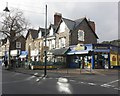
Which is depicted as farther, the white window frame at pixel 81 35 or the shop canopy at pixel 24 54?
the shop canopy at pixel 24 54

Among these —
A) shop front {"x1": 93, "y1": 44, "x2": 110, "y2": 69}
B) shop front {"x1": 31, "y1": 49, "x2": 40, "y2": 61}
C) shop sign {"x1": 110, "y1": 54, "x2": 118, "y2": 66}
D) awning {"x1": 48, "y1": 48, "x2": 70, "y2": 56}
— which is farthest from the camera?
shop front {"x1": 31, "y1": 49, "x2": 40, "y2": 61}

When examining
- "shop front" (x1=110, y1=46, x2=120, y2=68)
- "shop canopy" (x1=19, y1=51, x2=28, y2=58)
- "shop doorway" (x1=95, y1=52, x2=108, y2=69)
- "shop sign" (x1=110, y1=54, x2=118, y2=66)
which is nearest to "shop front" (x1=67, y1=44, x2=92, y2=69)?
"shop doorway" (x1=95, y1=52, x2=108, y2=69)

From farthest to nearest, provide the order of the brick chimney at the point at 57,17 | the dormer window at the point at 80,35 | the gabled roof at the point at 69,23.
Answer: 1. the brick chimney at the point at 57,17
2. the dormer window at the point at 80,35
3. the gabled roof at the point at 69,23

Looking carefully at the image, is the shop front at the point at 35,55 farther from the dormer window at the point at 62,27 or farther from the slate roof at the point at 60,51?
the dormer window at the point at 62,27

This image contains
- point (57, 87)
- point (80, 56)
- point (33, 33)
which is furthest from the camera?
point (33, 33)

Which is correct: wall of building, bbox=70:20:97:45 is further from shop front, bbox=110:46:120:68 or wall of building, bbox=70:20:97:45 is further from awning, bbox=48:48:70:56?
shop front, bbox=110:46:120:68

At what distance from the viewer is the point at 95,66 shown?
3688 cm

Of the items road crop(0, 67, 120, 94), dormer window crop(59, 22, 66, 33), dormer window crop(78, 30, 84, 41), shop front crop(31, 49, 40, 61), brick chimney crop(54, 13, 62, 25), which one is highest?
brick chimney crop(54, 13, 62, 25)

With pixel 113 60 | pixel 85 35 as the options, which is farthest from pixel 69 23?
pixel 113 60

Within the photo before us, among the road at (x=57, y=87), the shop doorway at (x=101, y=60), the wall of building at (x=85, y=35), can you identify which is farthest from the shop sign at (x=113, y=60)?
the road at (x=57, y=87)

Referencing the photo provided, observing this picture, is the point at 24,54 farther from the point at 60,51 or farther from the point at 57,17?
the point at 60,51

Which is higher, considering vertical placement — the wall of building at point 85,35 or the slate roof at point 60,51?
the wall of building at point 85,35

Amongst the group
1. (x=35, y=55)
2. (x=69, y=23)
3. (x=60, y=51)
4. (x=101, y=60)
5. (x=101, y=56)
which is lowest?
(x=101, y=60)

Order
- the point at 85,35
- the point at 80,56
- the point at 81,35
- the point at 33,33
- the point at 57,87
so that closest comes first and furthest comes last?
the point at 57,87
the point at 80,56
the point at 81,35
the point at 85,35
the point at 33,33
